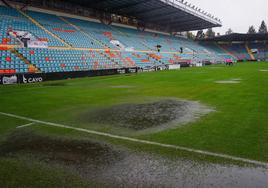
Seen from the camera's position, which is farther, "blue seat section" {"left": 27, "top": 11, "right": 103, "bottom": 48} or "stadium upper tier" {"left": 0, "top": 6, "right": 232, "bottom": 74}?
"blue seat section" {"left": 27, "top": 11, "right": 103, "bottom": 48}

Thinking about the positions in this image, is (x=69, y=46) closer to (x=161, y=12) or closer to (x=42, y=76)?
(x=42, y=76)

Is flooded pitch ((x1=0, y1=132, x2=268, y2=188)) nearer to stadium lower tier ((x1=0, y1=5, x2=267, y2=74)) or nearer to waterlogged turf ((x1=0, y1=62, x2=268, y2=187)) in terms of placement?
waterlogged turf ((x1=0, y1=62, x2=268, y2=187))

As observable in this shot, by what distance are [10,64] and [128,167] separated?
25.0 m

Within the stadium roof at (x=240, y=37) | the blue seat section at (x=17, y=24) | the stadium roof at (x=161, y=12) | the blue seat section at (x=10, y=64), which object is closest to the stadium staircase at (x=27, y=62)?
the blue seat section at (x=10, y=64)

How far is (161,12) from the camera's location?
56.8 m

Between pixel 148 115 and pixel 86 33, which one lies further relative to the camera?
pixel 86 33

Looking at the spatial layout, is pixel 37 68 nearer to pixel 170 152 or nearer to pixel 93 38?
pixel 93 38

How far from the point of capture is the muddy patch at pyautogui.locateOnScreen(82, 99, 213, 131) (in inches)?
335

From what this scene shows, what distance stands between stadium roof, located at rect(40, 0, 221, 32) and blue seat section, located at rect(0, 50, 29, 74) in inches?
908

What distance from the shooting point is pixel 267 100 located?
470 inches

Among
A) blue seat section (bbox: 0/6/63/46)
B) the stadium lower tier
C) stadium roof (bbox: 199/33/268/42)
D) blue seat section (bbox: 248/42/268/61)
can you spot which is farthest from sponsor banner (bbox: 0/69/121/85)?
blue seat section (bbox: 248/42/268/61)

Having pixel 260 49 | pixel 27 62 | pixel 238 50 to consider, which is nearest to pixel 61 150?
pixel 27 62

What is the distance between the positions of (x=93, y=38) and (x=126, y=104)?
113 feet

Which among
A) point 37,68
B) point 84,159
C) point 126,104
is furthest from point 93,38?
point 84,159
